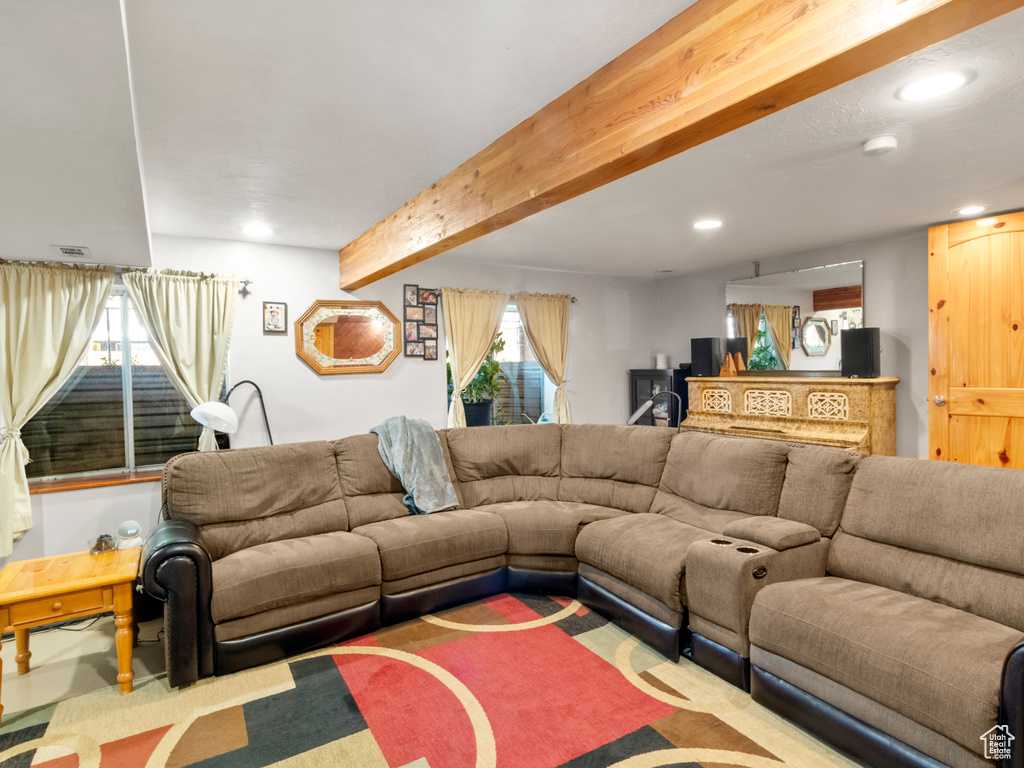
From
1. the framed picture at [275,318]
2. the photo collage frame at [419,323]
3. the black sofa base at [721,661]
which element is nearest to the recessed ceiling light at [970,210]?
the black sofa base at [721,661]

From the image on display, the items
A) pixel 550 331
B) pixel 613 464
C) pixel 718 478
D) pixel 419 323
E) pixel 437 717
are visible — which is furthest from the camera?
pixel 550 331

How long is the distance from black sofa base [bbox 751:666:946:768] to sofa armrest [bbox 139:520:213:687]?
7.91 ft

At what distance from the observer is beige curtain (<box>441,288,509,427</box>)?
204 inches

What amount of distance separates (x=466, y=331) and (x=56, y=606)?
363 centimetres

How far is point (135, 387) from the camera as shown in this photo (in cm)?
395

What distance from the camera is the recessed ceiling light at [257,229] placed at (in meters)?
3.74

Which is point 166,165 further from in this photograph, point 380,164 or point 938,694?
point 938,694

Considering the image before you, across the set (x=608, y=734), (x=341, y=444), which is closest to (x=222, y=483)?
(x=341, y=444)

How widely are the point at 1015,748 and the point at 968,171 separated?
279cm

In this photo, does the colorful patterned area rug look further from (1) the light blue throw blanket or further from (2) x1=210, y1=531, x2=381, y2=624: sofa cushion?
(1) the light blue throw blanket

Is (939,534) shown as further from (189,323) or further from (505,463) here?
(189,323)

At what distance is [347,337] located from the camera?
4.71m

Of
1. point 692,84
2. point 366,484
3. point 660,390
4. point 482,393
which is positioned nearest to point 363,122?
point 692,84

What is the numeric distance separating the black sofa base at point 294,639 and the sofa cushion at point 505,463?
1.09 m
